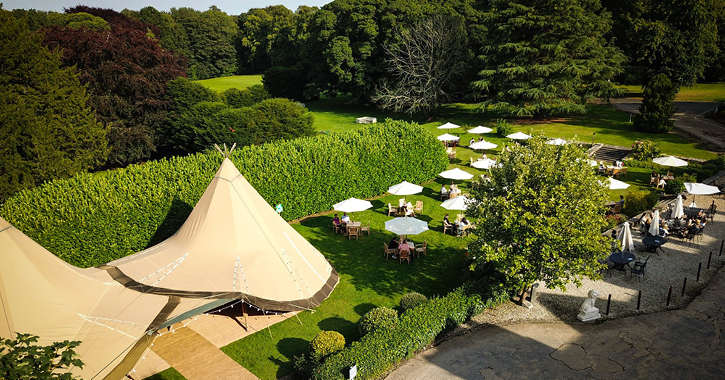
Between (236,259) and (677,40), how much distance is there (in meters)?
48.2

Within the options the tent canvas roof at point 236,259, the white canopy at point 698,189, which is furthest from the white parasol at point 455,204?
the white canopy at point 698,189

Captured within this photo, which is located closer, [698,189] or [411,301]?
[411,301]

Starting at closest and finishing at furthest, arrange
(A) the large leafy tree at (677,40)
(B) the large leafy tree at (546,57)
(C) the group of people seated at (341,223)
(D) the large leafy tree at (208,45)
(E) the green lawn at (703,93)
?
(C) the group of people seated at (341,223) → (B) the large leafy tree at (546,57) → (A) the large leafy tree at (677,40) → (E) the green lawn at (703,93) → (D) the large leafy tree at (208,45)

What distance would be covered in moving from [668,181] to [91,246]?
3040 centimetres

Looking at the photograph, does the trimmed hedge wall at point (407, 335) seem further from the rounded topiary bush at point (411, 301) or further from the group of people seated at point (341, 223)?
the group of people seated at point (341, 223)

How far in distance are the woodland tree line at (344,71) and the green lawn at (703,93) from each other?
3.29m

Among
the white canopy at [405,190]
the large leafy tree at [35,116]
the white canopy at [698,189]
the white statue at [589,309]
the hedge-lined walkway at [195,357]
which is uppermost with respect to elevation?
the large leafy tree at [35,116]

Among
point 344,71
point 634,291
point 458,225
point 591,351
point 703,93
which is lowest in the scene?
point 591,351

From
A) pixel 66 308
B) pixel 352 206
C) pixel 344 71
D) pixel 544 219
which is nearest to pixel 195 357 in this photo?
pixel 66 308

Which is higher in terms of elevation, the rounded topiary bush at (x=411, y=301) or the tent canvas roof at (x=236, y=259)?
the tent canvas roof at (x=236, y=259)

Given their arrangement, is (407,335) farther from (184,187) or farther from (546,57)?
(546,57)

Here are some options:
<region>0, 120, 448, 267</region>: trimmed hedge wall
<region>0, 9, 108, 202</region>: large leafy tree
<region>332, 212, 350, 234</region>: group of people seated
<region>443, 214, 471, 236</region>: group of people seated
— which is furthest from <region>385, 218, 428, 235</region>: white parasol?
<region>0, 9, 108, 202</region>: large leafy tree

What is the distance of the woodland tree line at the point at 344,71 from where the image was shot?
2728 cm

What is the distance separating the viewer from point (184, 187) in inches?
791
